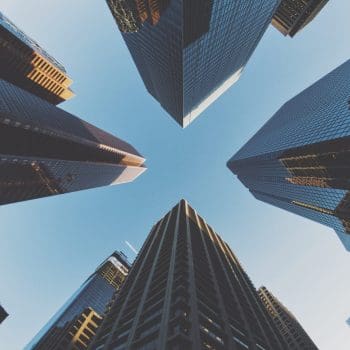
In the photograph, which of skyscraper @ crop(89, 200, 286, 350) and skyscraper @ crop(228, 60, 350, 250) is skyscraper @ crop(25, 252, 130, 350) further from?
skyscraper @ crop(228, 60, 350, 250)

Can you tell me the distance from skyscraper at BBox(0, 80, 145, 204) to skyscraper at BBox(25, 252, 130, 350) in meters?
46.4

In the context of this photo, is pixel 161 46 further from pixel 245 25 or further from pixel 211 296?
pixel 211 296

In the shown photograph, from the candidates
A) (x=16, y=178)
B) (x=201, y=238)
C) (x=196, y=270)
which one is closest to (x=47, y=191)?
(x=16, y=178)

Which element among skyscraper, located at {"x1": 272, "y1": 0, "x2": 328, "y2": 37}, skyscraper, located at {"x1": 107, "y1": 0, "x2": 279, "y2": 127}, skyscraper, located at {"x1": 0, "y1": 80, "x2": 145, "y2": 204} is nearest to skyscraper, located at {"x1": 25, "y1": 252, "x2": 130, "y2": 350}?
skyscraper, located at {"x1": 0, "y1": 80, "x2": 145, "y2": 204}

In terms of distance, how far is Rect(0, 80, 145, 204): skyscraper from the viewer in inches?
3590

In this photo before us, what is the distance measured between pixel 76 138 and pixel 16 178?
24563 millimetres

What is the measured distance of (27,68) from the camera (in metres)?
138

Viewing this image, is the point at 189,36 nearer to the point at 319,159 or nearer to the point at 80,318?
the point at 319,159

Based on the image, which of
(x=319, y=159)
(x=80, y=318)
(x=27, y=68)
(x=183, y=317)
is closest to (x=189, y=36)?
(x=319, y=159)

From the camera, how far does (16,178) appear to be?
10606 centimetres

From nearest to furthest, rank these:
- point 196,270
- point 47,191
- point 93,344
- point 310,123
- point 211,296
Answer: point 93,344 → point 211,296 → point 196,270 → point 310,123 → point 47,191

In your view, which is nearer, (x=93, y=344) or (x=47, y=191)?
(x=93, y=344)

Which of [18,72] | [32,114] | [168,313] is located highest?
[18,72]

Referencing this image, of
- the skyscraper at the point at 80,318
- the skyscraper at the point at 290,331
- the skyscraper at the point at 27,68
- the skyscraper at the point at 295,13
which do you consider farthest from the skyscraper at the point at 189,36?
the skyscraper at the point at 290,331
